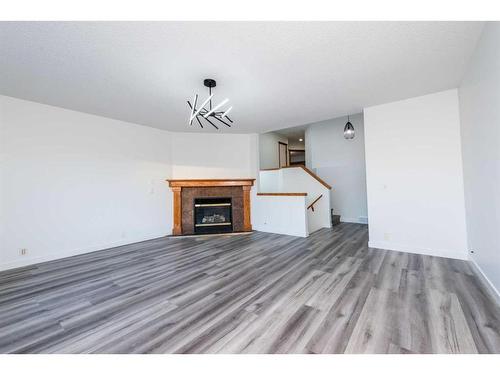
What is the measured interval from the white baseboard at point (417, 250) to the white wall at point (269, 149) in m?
4.33

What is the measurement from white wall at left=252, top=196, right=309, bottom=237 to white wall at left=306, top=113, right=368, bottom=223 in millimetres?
2363

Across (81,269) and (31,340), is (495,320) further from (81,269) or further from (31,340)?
(81,269)

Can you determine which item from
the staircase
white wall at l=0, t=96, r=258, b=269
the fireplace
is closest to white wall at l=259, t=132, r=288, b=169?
the staircase

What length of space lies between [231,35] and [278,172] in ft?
16.4

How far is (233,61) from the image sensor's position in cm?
235

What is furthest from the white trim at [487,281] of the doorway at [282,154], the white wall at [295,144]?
the white wall at [295,144]

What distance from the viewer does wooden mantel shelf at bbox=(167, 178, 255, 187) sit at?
17.5ft

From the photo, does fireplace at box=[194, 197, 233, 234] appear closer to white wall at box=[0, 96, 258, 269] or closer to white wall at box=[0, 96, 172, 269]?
white wall at box=[0, 96, 258, 269]

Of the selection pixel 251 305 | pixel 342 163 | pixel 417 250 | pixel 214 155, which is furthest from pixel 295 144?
pixel 251 305

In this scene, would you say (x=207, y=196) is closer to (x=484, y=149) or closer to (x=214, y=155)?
(x=214, y=155)

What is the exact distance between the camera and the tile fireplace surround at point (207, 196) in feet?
17.6

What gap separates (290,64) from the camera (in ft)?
7.98

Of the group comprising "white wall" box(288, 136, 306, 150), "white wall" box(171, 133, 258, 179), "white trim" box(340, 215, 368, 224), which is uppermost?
"white wall" box(288, 136, 306, 150)

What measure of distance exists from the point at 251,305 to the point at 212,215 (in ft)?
12.5
